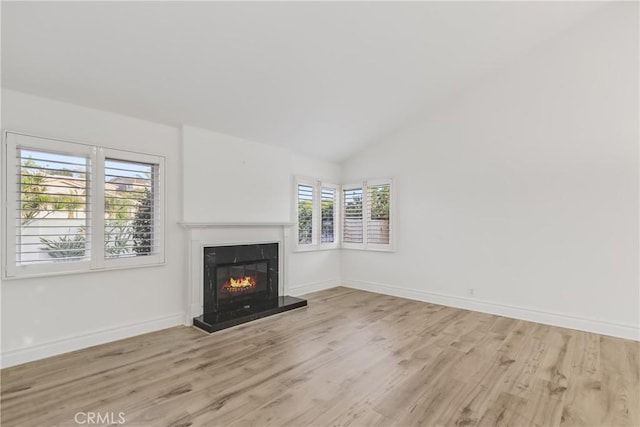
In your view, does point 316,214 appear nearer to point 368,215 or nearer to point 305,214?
point 305,214

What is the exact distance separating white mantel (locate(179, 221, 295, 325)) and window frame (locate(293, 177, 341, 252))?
0.39 metres

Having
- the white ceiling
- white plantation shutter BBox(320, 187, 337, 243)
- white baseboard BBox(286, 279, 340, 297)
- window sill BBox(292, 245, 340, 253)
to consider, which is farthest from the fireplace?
the white ceiling

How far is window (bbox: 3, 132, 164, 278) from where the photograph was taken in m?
2.93

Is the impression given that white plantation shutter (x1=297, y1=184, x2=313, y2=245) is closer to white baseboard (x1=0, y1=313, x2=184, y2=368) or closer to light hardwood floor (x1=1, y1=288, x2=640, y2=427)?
light hardwood floor (x1=1, y1=288, x2=640, y2=427)

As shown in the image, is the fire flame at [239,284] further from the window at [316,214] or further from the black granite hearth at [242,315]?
the window at [316,214]

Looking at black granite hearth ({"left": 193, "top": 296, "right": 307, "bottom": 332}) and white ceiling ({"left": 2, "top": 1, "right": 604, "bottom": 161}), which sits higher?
white ceiling ({"left": 2, "top": 1, "right": 604, "bottom": 161})

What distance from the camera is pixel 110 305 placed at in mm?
3467

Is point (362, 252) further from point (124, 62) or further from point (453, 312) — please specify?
point (124, 62)

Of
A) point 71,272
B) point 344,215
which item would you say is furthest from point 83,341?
point 344,215

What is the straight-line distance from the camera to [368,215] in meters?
5.97

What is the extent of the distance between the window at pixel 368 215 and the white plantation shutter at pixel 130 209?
353 cm

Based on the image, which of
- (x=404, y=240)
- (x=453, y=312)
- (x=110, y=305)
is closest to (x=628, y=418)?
(x=453, y=312)

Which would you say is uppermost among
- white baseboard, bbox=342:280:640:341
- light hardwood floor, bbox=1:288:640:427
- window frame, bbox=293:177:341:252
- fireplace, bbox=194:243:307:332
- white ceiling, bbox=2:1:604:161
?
white ceiling, bbox=2:1:604:161

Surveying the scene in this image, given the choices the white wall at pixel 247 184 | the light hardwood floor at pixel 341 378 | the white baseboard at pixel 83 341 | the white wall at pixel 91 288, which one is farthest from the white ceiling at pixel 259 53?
the light hardwood floor at pixel 341 378
